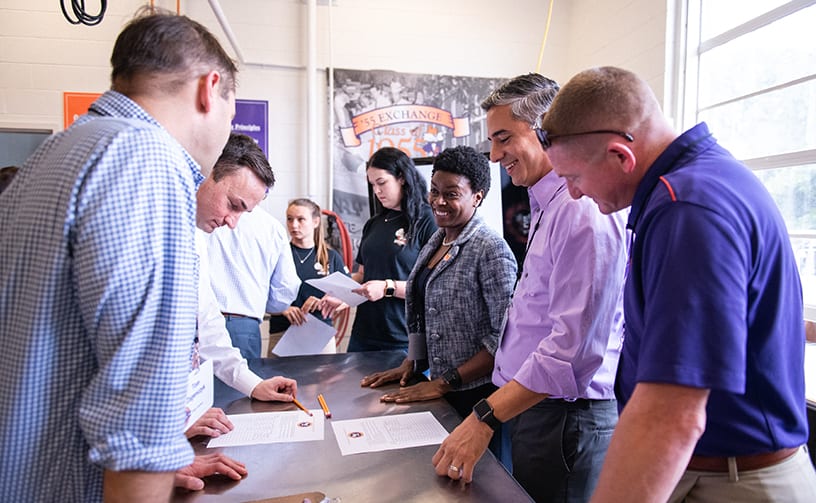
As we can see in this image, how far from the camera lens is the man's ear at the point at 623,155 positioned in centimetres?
90

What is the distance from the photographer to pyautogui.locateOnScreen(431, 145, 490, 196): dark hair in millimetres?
1872

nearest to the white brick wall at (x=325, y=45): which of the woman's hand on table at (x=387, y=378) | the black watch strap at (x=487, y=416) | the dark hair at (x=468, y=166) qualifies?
the dark hair at (x=468, y=166)

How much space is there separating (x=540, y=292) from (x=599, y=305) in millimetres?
199

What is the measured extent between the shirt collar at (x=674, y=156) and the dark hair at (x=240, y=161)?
4.17 ft

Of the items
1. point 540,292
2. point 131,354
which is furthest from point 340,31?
point 131,354

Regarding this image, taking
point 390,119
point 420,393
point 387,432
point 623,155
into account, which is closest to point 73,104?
point 390,119

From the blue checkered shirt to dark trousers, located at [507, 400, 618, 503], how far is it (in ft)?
2.91

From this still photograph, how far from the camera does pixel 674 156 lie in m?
0.85

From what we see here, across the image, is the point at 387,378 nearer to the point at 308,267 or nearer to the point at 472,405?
the point at 472,405

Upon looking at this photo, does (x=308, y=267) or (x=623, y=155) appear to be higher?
(x=623, y=155)

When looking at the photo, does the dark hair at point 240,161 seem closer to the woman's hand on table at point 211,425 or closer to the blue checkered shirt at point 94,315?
the woman's hand on table at point 211,425

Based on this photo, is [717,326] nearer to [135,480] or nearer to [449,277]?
[135,480]

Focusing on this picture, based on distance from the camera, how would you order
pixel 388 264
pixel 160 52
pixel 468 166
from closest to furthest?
pixel 160 52 < pixel 468 166 < pixel 388 264

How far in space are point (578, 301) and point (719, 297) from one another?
43cm
